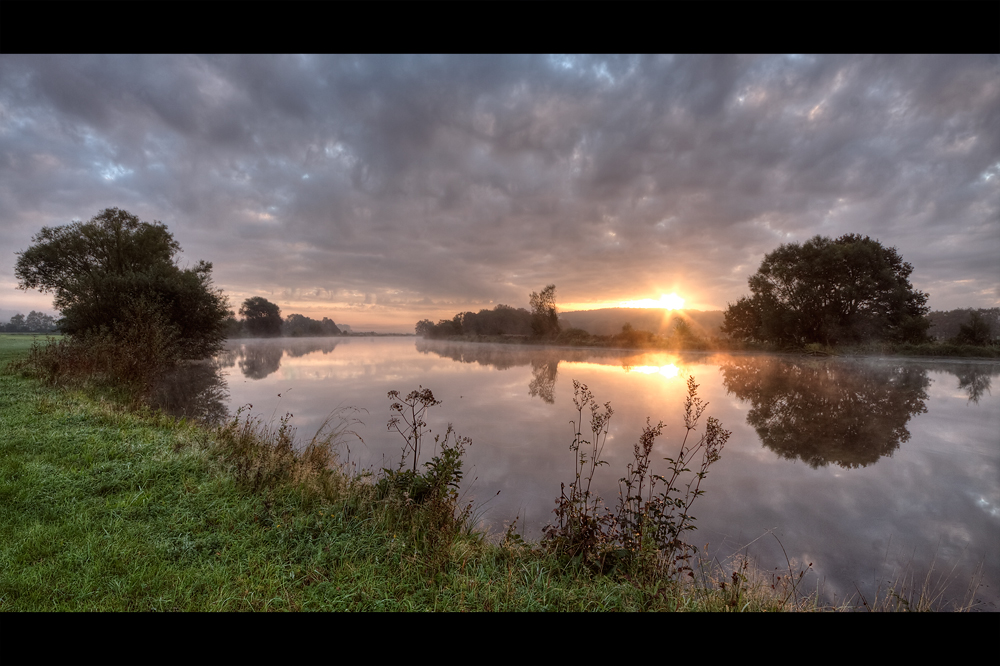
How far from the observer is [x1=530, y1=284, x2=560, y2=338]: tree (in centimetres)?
3956

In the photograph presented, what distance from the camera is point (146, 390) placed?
36.2 feet

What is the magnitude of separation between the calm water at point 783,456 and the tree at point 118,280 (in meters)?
8.57

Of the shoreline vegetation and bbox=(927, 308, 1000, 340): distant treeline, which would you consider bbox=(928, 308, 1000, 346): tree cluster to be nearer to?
bbox=(927, 308, 1000, 340): distant treeline

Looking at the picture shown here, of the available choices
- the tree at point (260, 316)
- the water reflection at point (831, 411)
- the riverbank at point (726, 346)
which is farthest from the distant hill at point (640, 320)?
the tree at point (260, 316)

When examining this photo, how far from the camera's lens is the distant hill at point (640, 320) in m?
32.9

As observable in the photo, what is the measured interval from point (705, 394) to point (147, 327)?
20.0 m

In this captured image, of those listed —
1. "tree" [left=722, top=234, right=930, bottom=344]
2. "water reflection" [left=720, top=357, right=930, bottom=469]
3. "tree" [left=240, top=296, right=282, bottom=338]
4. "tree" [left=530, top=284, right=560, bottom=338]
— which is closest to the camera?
"water reflection" [left=720, top=357, right=930, bottom=469]

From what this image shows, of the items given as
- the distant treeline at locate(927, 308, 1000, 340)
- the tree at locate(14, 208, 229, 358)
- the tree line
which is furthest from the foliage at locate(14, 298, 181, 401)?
the distant treeline at locate(927, 308, 1000, 340)

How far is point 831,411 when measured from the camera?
33.9 feet

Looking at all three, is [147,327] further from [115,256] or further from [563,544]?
[563,544]

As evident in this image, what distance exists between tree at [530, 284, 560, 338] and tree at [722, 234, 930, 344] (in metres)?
19.6

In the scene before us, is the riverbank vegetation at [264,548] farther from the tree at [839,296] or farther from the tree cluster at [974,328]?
the tree cluster at [974,328]
